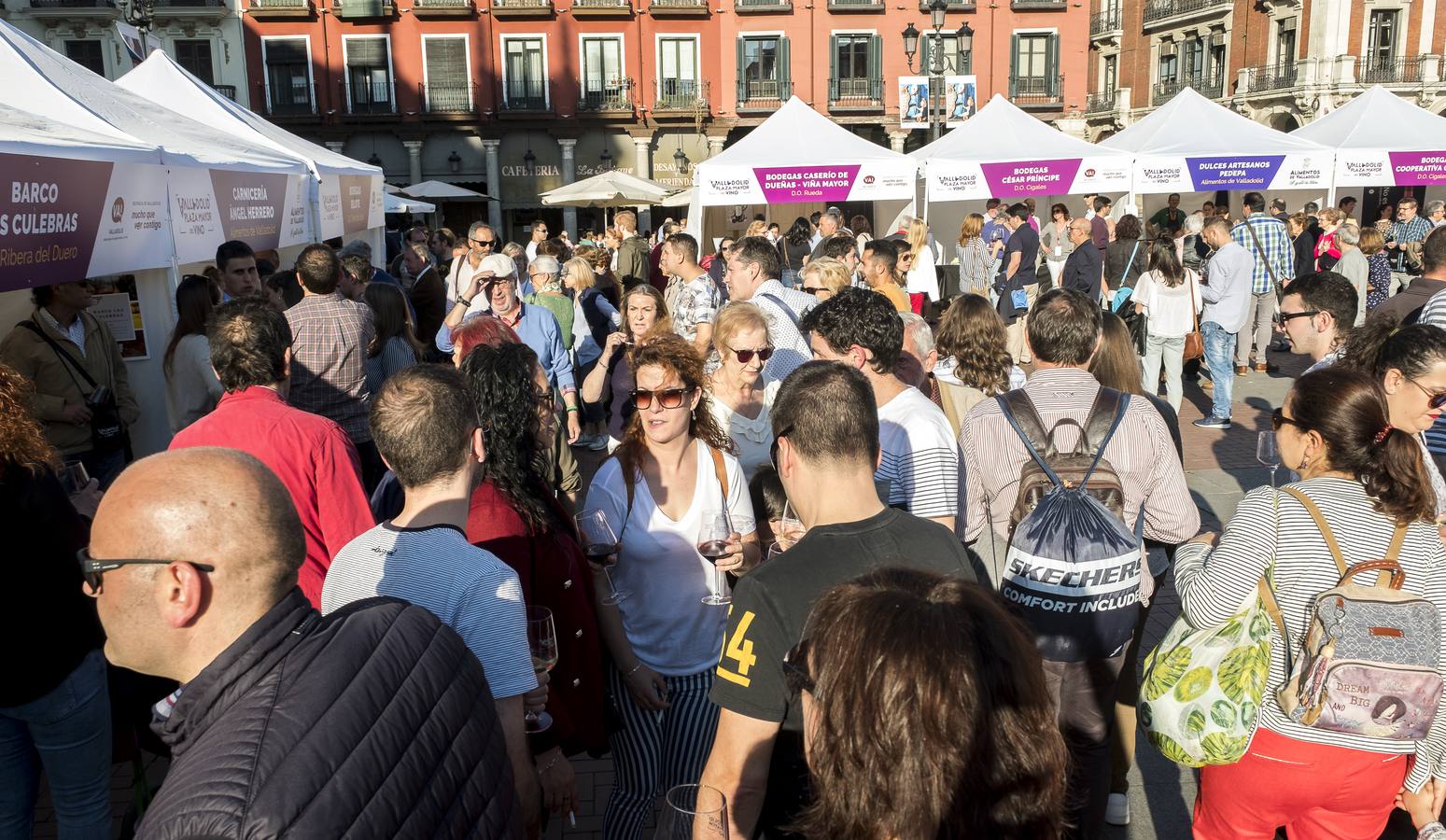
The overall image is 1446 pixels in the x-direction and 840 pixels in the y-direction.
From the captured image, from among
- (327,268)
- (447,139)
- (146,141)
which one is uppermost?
(447,139)

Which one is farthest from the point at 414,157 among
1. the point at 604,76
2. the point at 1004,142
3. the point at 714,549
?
the point at 714,549

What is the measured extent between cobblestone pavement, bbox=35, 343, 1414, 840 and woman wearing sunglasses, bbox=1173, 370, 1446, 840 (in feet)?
3.52

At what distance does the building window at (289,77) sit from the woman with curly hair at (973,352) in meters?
33.4

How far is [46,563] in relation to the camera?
278 centimetres

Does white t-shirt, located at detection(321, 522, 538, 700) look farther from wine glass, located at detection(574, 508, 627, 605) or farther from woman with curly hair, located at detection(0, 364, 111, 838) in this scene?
woman with curly hair, located at detection(0, 364, 111, 838)

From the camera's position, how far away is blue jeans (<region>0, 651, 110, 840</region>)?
2.84 meters

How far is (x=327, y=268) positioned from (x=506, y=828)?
4.11 meters

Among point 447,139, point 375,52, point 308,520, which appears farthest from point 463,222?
point 308,520

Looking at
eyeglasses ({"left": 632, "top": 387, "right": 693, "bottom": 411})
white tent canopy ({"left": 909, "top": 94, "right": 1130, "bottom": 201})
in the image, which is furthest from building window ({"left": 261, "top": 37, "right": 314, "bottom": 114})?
eyeglasses ({"left": 632, "top": 387, "right": 693, "bottom": 411})

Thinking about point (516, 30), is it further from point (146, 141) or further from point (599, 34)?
point (146, 141)

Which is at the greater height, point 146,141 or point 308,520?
point 146,141

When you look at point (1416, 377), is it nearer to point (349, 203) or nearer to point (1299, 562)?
point (1299, 562)

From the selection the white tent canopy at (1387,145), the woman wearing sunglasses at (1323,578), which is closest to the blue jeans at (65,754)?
the woman wearing sunglasses at (1323,578)

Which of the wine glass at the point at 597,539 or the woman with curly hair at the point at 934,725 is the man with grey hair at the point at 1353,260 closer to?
the wine glass at the point at 597,539
